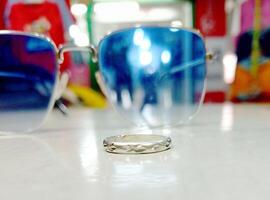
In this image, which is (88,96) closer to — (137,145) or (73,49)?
(73,49)

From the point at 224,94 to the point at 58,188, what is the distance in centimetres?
42

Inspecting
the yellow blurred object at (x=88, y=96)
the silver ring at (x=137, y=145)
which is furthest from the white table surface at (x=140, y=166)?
the yellow blurred object at (x=88, y=96)

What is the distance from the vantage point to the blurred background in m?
0.58

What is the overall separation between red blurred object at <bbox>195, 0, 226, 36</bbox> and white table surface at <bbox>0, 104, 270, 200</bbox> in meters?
0.21

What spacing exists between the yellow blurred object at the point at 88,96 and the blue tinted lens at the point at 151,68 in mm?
140

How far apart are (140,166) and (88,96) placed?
0.35 m

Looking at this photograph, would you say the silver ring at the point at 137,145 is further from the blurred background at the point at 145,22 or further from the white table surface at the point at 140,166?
the blurred background at the point at 145,22

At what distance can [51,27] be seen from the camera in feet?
1.90

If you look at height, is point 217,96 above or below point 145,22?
below

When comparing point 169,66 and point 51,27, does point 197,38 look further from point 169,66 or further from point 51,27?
point 51,27

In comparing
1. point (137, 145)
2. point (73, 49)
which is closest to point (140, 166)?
point (137, 145)

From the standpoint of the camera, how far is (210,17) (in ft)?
1.92

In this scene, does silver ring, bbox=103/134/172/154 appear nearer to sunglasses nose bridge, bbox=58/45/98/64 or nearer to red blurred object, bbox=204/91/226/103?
sunglasses nose bridge, bbox=58/45/98/64

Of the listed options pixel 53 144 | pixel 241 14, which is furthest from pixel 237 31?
pixel 53 144
